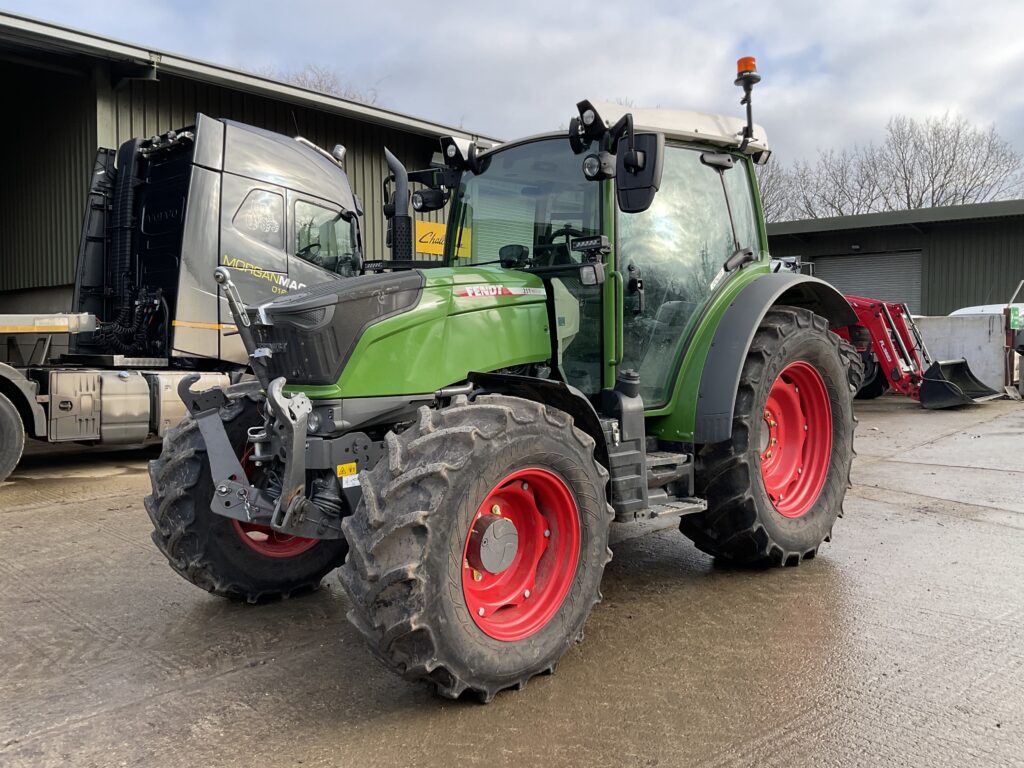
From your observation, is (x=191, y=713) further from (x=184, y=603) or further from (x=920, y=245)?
(x=920, y=245)

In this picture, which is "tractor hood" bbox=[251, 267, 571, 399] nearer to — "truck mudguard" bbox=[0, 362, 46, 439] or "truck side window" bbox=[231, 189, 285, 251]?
"truck mudguard" bbox=[0, 362, 46, 439]

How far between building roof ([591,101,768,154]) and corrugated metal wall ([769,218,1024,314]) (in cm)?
1778

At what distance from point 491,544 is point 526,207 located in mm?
1865

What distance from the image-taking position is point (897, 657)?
3330mm

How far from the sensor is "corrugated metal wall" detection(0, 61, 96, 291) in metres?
11.5

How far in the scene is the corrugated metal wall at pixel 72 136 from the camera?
444 inches

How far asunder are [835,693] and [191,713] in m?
2.33

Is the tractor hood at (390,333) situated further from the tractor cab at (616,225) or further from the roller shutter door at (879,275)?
the roller shutter door at (879,275)

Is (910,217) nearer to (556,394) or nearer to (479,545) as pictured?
(556,394)

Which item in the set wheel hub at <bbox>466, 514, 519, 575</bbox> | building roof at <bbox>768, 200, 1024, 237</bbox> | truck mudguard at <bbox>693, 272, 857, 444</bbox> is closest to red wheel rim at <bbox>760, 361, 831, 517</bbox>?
truck mudguard at <bbox>693, 272, 857, 444</bbox>

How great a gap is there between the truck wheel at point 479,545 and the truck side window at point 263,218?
5682 mm

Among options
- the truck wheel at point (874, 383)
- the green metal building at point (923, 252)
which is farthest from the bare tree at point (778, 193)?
the truck wheel at point (874, 383)

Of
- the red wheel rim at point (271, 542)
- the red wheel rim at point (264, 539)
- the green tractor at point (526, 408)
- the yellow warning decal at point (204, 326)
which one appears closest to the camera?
the green tractor at point (526, 408)

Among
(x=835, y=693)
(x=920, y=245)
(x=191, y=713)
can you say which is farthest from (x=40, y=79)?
(x=920, y=245)
